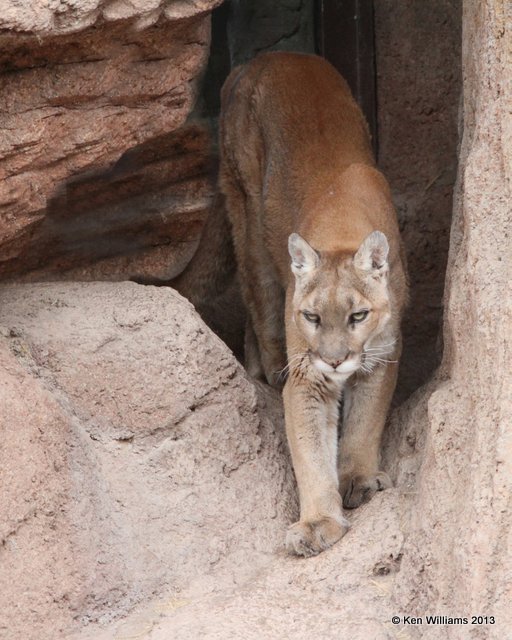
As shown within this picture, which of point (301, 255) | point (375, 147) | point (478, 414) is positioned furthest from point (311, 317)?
point (375, 147)

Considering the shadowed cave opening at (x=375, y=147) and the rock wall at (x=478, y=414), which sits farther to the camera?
the shadowed cave opening at (x=375, y=147)

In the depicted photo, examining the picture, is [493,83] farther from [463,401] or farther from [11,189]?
[11,189]

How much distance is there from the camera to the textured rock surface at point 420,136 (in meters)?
6.47

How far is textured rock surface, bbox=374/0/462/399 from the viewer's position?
6.47 m

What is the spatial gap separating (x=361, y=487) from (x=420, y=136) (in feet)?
8.70

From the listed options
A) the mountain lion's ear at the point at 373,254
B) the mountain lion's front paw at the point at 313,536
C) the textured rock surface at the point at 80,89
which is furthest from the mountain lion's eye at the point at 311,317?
the textured rock surface at the point at 80,89

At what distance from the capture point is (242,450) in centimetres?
482

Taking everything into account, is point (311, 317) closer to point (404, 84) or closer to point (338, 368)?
point (338, 368)

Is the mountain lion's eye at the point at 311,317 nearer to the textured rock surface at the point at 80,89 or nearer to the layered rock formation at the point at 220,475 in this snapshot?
the layered rock formation at the point at 220,475

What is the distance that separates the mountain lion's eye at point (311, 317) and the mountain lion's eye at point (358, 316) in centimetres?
13

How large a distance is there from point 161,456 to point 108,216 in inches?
71.5

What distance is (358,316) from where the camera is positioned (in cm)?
462

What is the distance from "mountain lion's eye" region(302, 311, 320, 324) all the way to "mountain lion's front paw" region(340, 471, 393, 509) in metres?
0.65

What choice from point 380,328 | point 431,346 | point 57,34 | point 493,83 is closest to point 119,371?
point 380,328
